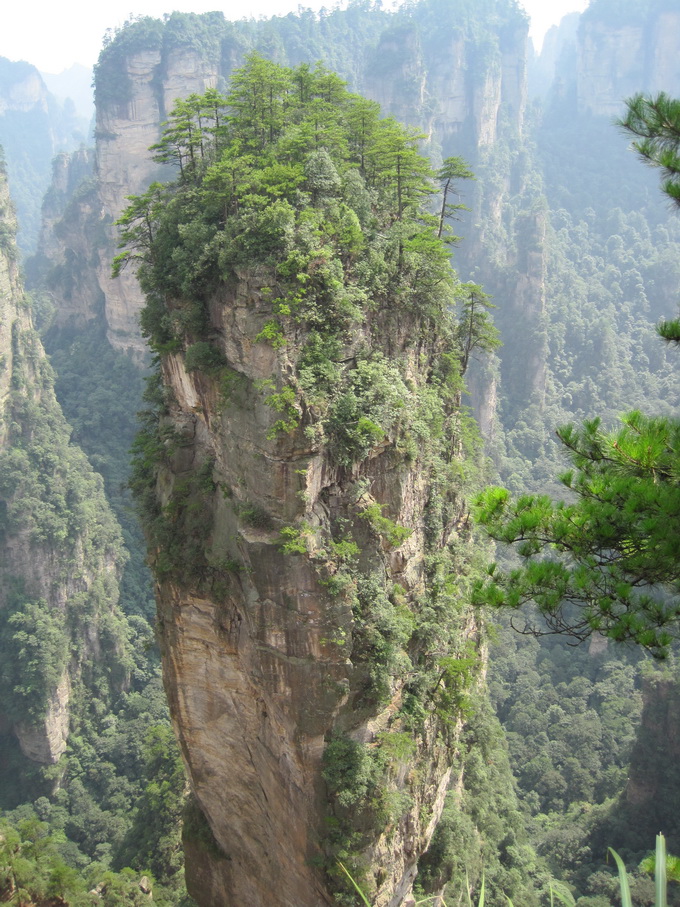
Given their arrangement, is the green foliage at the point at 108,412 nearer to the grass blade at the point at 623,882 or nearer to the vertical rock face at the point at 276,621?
the vertical rock face at the point at 276,621

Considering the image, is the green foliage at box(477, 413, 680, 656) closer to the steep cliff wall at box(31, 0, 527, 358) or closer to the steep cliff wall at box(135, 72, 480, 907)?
the steep cliff wall at box(135, 72, 480, 907)

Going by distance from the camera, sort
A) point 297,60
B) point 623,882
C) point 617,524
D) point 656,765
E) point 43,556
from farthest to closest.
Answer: point 297,60 < point 43,556 < point 656,765 < point 617,524 < point 623,882

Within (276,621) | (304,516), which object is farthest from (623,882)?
(276,621)

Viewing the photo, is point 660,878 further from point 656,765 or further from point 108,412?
point 108,412

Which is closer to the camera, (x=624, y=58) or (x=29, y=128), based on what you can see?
(x=624, y=58)

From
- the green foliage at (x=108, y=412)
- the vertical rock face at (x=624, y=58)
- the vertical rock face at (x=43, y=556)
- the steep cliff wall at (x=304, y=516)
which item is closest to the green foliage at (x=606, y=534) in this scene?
the steep cliff wall at (x=304, y=516)

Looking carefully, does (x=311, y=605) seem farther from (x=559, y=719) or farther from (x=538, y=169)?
(x=538, y=169)

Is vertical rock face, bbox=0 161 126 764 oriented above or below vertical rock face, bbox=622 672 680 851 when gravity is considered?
above

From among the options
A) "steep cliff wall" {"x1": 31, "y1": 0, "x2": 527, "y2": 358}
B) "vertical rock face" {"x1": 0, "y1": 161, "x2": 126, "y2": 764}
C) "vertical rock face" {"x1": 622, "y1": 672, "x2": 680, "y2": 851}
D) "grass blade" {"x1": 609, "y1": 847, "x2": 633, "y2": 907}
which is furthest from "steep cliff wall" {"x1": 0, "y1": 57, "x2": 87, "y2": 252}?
"grass blade" {"x1": 609, "y1": 847, "x2": 633, "y2": 907}

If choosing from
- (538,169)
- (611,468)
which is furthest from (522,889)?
(538,169)
